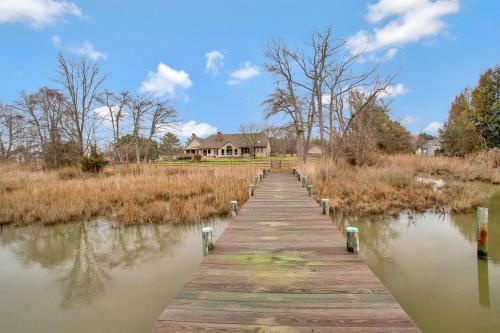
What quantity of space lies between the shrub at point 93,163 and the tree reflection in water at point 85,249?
36.4ft

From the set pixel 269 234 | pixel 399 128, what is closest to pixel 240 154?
pixel 399 128

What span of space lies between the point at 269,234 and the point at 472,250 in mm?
4675

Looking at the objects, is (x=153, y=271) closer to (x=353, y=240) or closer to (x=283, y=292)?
(x=283, y=292)

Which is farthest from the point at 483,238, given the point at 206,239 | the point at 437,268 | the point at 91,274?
the point at 91,274

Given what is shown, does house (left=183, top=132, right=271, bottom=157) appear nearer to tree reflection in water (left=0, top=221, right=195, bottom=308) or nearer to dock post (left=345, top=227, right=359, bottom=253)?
tree reflection in water (left=0, top=221, right=195, bottom=308)

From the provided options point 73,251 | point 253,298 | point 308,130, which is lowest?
point 73,251

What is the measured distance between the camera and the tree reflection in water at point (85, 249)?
5104 millimetres

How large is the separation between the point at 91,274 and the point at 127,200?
570cm

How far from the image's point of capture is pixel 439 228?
7.72 metres

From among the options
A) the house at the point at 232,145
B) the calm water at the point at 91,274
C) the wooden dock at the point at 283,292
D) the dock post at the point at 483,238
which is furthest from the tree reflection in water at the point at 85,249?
the house at the point at 232,145

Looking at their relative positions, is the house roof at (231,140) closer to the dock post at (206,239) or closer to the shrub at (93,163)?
the shrub at (93,163)

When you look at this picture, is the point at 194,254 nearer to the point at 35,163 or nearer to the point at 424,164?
the point at 424,164

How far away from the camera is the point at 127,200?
10.9 meters

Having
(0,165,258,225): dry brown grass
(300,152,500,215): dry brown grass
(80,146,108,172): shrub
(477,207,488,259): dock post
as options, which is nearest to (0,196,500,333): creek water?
(477,207,488,259): dock post
